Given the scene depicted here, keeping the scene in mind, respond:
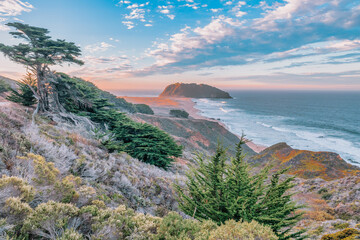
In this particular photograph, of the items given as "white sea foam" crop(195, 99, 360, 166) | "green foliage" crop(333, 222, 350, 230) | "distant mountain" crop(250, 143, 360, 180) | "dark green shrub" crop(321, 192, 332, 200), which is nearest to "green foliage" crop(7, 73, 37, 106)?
"green foliage" crop(333, 222, 350, 230)

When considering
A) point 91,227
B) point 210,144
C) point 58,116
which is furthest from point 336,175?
point 58,116

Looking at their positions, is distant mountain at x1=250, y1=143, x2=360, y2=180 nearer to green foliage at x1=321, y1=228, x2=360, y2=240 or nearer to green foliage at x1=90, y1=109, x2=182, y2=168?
green foliage at x1=90, y1=109, x2=182, y2=168

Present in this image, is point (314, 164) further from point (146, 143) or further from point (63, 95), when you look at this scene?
point (63, 95)

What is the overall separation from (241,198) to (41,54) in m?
18.3

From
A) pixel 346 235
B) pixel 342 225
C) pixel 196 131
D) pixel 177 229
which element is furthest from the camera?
pixel 196 131

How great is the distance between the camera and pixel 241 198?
15.4 feet

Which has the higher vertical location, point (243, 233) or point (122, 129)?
point (243, 233)

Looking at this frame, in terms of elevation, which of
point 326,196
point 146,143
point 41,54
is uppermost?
point 41,54

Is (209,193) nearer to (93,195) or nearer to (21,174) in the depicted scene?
(93,195)

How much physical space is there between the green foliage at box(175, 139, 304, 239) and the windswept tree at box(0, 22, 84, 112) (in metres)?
15.5

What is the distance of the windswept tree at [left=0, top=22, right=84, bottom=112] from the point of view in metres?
14.0

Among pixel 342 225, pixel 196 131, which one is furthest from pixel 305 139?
pixel 342 225

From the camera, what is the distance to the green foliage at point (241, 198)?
4629mm

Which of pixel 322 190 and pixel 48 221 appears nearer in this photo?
pixel 48 221
